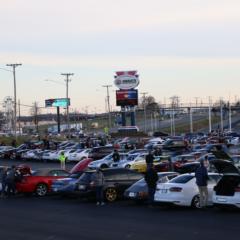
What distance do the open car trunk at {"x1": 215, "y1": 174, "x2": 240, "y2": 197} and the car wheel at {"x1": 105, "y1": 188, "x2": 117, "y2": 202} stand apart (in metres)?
6.06

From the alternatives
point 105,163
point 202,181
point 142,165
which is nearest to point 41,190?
point 202,181

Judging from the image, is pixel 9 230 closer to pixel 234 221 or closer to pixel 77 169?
pixel 234 221

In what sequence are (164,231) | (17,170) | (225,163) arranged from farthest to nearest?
(17,170) → (225,163) → (164,231)

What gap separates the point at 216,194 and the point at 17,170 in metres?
12.5

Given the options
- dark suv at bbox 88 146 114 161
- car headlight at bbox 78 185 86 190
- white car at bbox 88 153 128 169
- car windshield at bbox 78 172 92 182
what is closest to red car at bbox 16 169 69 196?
car windshield at bbox 78 172 92 182

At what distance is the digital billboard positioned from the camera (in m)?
94.9

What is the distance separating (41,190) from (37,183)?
0.40 m

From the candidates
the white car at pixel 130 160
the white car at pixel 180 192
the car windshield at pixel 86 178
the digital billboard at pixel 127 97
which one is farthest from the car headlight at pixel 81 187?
the digital billboard at pixel 127 97

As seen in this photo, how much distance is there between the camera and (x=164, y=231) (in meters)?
15.4

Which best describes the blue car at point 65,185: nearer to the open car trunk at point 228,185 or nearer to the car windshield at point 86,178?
the car windshield at point 86,178

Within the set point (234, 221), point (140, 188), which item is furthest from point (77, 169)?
point (234, 221)

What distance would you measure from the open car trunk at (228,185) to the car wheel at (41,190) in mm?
11171

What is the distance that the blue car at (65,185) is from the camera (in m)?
25.0

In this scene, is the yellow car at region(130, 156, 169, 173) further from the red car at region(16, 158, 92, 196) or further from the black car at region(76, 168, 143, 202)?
the black car at region(76, 168, 143, 202)
